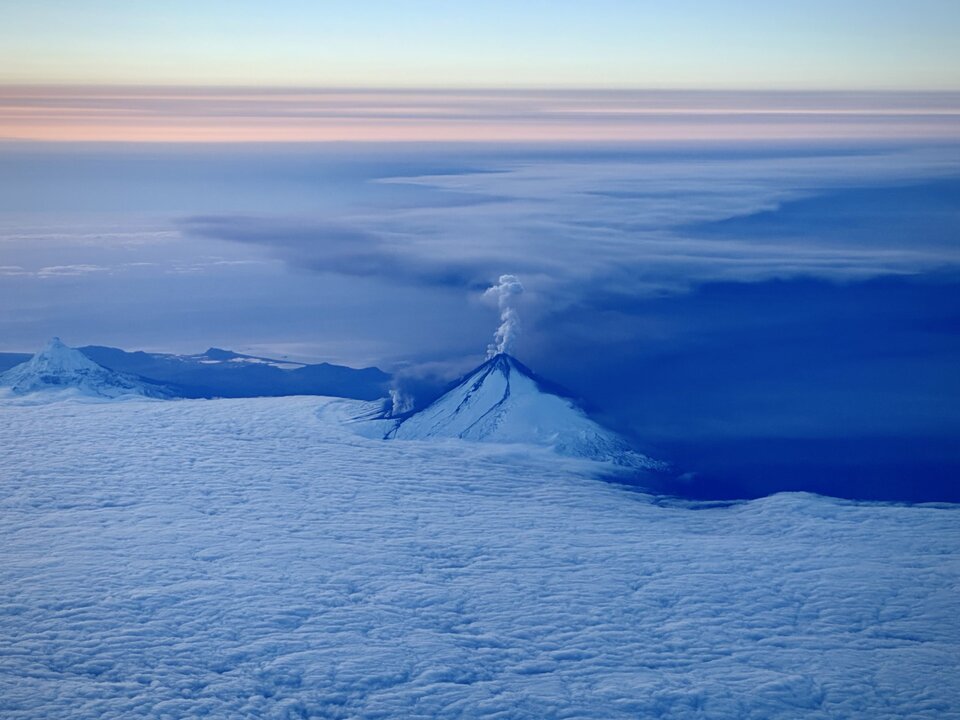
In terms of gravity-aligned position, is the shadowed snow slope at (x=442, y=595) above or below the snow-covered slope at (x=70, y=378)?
below

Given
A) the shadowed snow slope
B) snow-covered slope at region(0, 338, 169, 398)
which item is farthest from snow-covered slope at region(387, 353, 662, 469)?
snow-covered slope at region(0, 338, 169, 398)

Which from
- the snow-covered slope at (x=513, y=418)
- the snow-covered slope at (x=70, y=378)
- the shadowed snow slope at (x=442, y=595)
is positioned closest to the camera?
the shadowed snow slope at (x=442, y=595)

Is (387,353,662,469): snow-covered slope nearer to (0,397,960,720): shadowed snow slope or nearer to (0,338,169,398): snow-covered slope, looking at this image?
(0,397,960,720): shadowed snow slope

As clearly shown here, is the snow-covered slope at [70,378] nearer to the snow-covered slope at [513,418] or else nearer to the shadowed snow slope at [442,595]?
the shadowed snow slope at [442,595]

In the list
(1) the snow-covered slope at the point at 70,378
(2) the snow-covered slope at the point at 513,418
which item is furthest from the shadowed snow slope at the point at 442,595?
(1) the snow-covered slope at the point at 70,378

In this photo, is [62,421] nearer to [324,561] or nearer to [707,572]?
[324,561]

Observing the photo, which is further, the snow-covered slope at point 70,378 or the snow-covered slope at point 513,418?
the snow-covered slope at point 70,378
